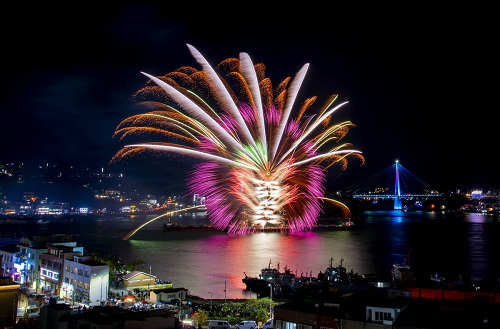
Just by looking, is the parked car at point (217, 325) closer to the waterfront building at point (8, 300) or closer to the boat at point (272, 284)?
the waterfront building at point (8, 300)

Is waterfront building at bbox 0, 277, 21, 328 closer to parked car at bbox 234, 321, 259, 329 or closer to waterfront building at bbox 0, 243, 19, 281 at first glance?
parked car at bbox 234, 321, 259, 329

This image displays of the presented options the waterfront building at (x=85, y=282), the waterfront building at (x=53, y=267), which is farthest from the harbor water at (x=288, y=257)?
the waterfront building at (x=53, y=267)

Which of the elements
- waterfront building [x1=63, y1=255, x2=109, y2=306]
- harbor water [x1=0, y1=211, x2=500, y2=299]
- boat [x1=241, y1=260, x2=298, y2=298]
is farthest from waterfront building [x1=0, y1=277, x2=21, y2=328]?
boat [x1=241, y1=260, x2=298, y2=298]

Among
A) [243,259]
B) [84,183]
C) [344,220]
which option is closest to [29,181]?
[84,183]

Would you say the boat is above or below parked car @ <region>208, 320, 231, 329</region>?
below

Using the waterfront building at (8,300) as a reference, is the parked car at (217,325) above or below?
below

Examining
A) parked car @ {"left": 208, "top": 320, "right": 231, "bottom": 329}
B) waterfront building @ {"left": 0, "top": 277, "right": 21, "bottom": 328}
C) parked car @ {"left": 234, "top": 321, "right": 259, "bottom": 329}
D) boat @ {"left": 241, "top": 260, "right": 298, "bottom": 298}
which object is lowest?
boat @ {"left": 241, "top": 260, "right": 298, "bottom": 298}

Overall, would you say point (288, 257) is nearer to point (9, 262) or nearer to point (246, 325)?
point (9, 262)

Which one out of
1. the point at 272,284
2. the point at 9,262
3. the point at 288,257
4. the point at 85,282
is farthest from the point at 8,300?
the point at 288,257

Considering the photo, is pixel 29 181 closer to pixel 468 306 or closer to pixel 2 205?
pixel 2 205

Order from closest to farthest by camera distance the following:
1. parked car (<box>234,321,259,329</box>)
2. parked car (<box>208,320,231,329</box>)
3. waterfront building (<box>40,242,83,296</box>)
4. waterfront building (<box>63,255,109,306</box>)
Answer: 1. parked car (<box>208,320,231,329</box>)
2. parked car (<box>234,321,259,329</box>)
3. waterfront building (<box>63,255,109,306</box>)
4. waterfront building (<box>40,242,83,296</box>)

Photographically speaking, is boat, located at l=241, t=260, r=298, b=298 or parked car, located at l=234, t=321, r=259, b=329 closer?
parked car, located at l=234, t=321, r=259, b=329
